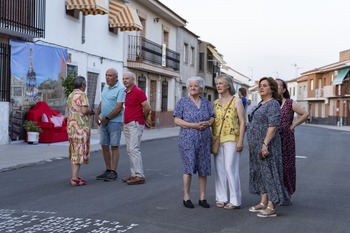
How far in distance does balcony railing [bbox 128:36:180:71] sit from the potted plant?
33.5 feet

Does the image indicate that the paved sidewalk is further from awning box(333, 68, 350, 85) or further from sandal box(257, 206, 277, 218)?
awning box(333, 68, 350, 85)

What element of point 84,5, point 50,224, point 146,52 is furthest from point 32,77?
point 50,224

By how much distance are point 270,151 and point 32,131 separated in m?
10.4

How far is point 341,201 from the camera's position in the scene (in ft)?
23.9

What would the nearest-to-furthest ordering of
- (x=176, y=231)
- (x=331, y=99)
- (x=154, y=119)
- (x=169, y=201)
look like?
(x=176, y=231) → (x=169, y=201) → (x=154, y=119) → (x=331, y=99)

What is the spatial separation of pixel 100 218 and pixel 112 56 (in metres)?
17.4

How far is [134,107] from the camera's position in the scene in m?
8.34

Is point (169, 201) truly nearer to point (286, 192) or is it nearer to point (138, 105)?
point (286, 192)

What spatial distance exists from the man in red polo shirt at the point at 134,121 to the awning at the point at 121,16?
1381 centimetres

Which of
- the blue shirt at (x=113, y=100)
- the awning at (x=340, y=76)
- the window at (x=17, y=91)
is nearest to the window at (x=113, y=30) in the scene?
the window at (x=17, y=91)

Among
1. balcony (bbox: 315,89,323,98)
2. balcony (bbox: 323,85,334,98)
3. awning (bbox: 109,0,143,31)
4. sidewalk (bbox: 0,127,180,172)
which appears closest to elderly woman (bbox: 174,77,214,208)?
sidewalk (bbox: 0,127,180,172)

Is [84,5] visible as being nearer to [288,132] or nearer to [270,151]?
[288,132]

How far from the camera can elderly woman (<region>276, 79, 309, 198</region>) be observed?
665 centimetres

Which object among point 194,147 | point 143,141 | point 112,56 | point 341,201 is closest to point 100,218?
point 194,147
